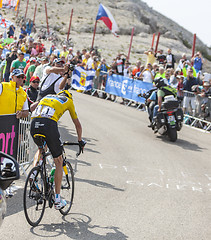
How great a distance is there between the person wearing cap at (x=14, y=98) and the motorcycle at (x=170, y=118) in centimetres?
687

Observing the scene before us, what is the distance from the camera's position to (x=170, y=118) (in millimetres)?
13953

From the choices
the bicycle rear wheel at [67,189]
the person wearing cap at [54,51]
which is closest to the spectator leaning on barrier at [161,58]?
the person wearing cap at [54,51]

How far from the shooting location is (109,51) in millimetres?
56031

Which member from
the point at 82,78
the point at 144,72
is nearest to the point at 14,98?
the point at 144,72

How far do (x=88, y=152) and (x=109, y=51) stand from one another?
149 ft

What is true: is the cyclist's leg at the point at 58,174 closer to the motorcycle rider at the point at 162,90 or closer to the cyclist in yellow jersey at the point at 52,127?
the cyclist in yellow jersey at the point at 52,127

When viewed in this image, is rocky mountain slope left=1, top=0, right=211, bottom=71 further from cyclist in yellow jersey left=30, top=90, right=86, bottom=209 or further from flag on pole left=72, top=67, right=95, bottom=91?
cyclist in yellow jersey left=30, top=90, right=86, bottom=209

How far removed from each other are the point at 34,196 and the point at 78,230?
757 millimetres

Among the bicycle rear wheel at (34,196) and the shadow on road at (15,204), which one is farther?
the shadow on road at (15,204)

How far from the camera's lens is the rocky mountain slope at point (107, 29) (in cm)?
5922

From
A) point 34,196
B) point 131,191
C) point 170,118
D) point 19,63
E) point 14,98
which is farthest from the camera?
point 19,63

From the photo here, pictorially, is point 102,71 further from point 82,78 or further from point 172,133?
point 172,133

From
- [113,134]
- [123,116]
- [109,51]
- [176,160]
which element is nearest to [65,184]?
[176,160]

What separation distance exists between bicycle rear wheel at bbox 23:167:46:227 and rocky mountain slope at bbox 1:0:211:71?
45.3 metres
